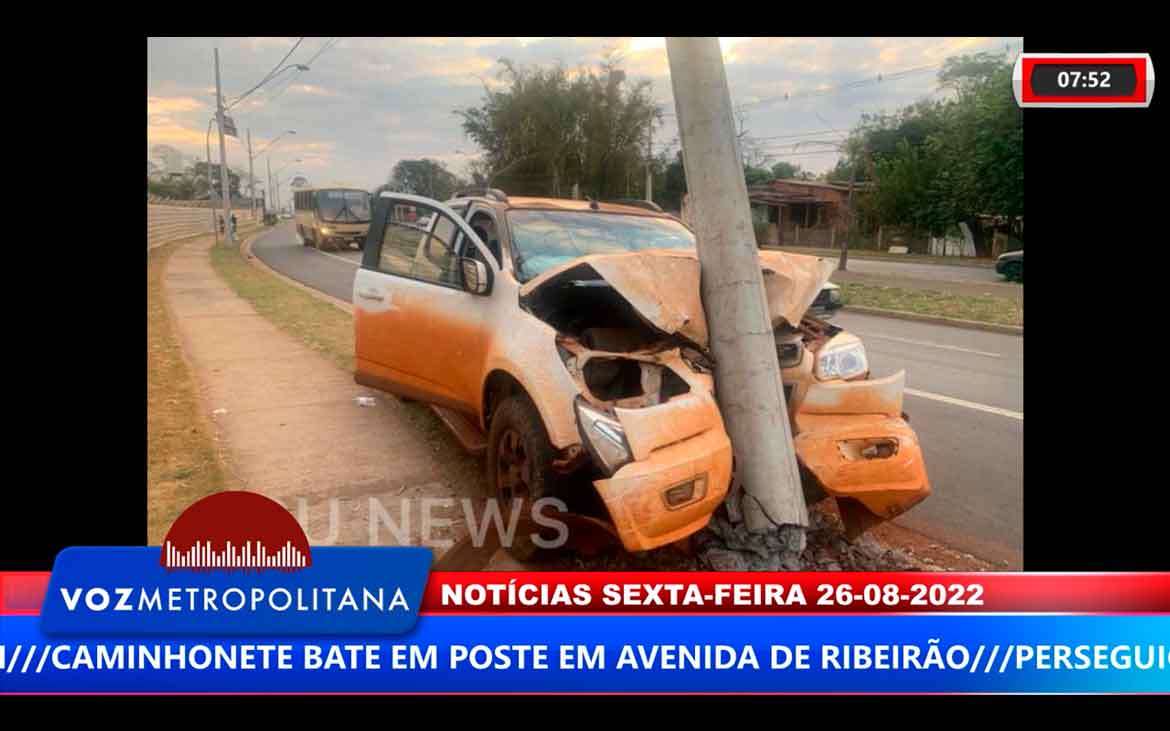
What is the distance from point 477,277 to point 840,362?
63.1 inches

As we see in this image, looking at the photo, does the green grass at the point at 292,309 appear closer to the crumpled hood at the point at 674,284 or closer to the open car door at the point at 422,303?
the open car door at the point at 422,303

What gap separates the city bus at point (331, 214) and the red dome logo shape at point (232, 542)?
2.86 m

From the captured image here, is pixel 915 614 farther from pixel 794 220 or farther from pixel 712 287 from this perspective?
pixel 794 220

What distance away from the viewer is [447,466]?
12.9 feet

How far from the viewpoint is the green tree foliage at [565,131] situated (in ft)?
10.9

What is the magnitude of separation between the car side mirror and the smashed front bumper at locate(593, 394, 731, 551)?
1.05m

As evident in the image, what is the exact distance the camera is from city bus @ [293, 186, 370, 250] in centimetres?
555

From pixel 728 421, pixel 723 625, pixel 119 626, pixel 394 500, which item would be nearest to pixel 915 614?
pixel 723 625

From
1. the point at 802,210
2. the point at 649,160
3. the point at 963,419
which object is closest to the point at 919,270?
the point at 802,210

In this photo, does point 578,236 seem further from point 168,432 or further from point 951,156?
point 951,156

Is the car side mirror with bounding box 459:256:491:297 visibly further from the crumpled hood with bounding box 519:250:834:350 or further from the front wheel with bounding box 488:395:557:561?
the front wheel with bounding box 488:395:557:561

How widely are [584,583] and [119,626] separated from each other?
1.41 m

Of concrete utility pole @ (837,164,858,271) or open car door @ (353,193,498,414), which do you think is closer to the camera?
open car door @ (353,193,498,414)

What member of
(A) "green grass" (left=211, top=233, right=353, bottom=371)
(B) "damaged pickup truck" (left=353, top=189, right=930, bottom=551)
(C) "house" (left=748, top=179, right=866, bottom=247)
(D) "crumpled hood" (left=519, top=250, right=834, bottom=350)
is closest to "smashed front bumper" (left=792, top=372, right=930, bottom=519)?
(B) "damaged pickup truck" (left=353, top=189, right=930, bottom=551)
